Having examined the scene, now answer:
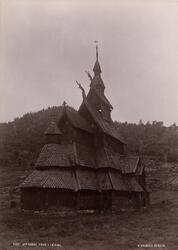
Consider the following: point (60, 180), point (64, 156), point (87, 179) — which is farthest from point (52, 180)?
point (87, 179)

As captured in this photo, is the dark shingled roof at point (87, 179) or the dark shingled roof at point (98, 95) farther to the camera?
the dark shingled roof at point (98, 95)

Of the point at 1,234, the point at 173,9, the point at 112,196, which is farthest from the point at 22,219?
the point at 173,9

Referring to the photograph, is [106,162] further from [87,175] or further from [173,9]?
[173,9]

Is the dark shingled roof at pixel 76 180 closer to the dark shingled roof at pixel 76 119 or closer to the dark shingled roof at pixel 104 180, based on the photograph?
the dark shingled roof at pixel 104 180

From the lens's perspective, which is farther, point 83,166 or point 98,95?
point 98,95

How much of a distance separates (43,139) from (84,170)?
35.6 metres

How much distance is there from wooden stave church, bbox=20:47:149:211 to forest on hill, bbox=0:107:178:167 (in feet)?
70.5

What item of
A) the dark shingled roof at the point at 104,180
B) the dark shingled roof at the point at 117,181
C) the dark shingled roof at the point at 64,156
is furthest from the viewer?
the dark shingled roof at the point at 117,181

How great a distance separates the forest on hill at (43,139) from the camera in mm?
60159

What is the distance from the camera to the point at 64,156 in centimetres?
2941

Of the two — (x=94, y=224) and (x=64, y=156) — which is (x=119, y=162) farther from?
(x=94, y=224)

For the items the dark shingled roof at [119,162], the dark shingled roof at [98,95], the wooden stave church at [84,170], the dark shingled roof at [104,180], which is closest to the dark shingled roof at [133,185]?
the wooden stave church at [84,170]

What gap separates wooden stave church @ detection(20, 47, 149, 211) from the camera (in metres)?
27.5

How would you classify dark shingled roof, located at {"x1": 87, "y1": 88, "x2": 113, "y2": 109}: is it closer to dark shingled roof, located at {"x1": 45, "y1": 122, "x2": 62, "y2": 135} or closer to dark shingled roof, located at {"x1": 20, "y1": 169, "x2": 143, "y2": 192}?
dark shingled roof, located at {"x1": 45, "y1": 122, "x2": 62, "y2": 135}
